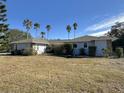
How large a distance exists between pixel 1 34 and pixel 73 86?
892 inches

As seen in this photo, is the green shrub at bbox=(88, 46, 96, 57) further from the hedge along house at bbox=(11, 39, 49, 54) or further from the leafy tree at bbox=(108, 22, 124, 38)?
the leafy tree at bbox=(108, 22, 124, 38)

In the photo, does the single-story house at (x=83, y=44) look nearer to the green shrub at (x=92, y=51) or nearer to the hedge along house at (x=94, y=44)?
the hedge along house at (x=94, y=44)

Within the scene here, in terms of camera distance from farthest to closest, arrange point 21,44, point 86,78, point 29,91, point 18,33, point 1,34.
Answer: point 18,33
point 21,44
point 1,34
point 86,78
point 29,91

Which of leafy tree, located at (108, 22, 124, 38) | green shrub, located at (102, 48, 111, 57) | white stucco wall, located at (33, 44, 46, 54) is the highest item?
leafy tree, located at (108, 22, 124, 38)

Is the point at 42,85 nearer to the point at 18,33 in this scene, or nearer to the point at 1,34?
the point at 1,34

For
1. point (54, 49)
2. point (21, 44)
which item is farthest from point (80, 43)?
point (21, 44)

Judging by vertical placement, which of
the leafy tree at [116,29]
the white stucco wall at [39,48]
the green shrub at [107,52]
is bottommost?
the green shrub at [107,52]

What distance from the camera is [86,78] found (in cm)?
1371

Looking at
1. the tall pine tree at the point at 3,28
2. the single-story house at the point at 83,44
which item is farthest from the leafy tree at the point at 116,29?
the tall pine tree at the point at 3,28

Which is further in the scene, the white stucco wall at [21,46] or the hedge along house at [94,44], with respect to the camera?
the white stucco wall at [21,46]

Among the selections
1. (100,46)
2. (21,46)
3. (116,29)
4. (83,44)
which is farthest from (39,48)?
(116,29)

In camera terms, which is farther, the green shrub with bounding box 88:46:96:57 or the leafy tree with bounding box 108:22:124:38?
the leafy tree with bounding box 108:22:124:38

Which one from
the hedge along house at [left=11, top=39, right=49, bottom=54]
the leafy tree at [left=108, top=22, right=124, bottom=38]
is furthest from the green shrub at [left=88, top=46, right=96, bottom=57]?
the leafy tree at [left=108, top=22, right=124, bottom=38]

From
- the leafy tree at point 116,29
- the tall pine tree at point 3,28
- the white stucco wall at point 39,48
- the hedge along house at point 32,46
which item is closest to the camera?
the tall pine tree at point 3,28
